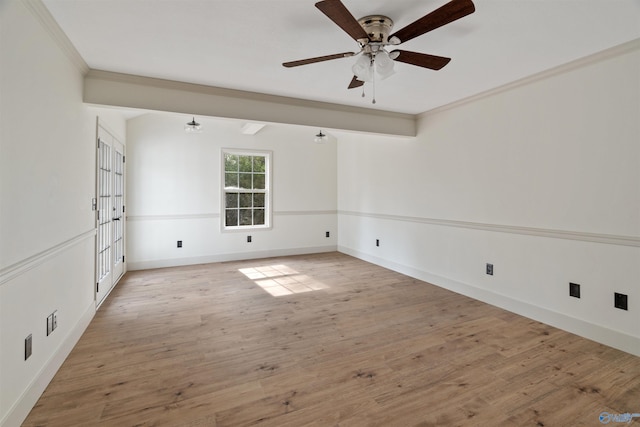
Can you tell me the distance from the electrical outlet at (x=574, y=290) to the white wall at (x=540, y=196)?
48 mm

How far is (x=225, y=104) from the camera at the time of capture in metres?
3.32

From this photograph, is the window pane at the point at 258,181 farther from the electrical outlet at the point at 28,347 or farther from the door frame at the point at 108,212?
the electrical outlet at the point at 28,347

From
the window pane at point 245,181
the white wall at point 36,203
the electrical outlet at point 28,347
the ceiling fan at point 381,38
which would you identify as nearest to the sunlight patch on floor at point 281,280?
the window pane at point 245,181

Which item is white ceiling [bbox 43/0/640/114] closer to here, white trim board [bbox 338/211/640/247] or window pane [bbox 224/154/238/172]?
white trim board [bbox 338/211/640/247]

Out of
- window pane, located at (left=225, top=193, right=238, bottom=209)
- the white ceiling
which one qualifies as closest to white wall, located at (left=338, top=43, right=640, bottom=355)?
the white ceiling

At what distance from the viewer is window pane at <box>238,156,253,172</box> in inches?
233

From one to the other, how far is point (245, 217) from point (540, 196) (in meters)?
4.69

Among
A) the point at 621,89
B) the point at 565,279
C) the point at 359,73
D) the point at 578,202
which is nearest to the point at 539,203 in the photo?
the point at 578,202

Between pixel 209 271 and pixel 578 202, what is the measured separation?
480 cm

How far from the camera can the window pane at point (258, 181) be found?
6047 millimetres

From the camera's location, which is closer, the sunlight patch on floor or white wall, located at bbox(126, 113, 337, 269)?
the sunlight patch on floor

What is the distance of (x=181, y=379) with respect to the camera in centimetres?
212

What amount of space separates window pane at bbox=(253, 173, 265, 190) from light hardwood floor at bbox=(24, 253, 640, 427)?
2.78m

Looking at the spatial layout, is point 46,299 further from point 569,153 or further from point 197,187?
point 569,153
